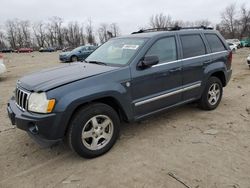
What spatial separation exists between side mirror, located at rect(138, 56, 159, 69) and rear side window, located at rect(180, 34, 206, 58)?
952 millimetres

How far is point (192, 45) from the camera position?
4527 millimetres

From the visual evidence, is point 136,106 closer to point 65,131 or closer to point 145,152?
point 145,152

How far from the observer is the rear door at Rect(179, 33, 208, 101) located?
4.32 metres

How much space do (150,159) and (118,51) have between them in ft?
6.33

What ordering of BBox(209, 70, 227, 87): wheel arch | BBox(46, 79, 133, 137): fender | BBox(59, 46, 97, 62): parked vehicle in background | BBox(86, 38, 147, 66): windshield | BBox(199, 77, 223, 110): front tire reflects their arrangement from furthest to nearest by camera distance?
1. BBox(59, 46, 97, 62): parked vehicle in background
2. BBox(209, 70, 227, 87): wheel arch
3. BBox(199, 77, 223, 110): front tire
4. BBox(86, 38, 147, 66): windshield
5. BBox(46, 79, 133, 137): fender

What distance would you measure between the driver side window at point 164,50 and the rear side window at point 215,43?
1148 millimetres

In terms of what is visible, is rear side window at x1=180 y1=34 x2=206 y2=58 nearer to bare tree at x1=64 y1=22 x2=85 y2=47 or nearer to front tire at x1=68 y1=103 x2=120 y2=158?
front tire at x1=68 y1=103 x2=120 y2=158

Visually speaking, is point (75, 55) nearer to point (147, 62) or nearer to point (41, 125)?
point (147, 62)

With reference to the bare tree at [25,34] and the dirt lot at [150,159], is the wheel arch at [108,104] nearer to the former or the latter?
the dirt lot at [150,159]

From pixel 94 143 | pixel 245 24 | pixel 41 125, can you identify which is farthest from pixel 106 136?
pixel 245 24

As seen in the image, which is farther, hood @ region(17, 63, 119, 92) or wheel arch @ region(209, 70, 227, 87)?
wheel arch @ region(209, 70, 227, 87)

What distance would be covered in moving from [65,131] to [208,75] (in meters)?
3.12

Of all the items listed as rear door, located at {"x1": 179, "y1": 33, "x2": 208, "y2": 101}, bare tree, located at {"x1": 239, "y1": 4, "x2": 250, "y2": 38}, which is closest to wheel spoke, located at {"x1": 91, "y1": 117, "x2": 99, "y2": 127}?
rear door, located at {"x1": 179, "y1": 33, "x2": 208, "y2": 101}

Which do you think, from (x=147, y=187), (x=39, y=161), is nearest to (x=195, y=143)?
(x=147, y=187)
